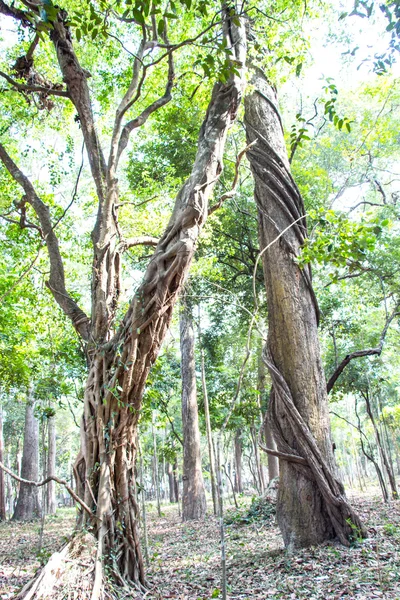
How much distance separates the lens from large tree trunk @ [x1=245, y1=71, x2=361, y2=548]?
158 inches

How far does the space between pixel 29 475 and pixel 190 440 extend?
5.27 meters

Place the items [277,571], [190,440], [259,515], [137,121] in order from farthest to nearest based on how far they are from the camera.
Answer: [190,440], [259,515], [137,121], [277,571]

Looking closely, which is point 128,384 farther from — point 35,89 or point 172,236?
point 35,89

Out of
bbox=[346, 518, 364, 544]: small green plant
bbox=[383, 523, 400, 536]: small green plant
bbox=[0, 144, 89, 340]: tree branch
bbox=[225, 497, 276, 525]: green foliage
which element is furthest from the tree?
bbox=[225, 497, 276, 525]: green foliage

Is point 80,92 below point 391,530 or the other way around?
the other way around

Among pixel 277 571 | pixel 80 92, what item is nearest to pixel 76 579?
pixel 277 571

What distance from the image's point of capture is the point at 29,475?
Result: 12.4 m

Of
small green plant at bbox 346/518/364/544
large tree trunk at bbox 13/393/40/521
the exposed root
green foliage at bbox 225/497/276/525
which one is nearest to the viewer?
the exposed root

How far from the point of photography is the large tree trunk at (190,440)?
388 inches

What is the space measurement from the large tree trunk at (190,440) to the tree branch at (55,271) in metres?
5.20

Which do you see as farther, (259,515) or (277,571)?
(259,515)

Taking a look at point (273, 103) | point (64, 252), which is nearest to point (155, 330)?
point (273, 103)

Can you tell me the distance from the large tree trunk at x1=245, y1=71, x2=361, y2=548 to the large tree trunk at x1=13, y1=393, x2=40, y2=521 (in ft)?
30.5

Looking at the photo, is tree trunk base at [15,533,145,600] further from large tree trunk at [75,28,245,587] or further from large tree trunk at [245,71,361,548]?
large tree trunk at [245,71,361,548]
